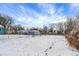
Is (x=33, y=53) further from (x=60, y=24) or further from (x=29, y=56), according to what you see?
(x=60, y=24)

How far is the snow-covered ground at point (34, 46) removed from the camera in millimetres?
1643

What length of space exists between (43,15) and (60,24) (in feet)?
0.56

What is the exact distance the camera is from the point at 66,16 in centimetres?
167

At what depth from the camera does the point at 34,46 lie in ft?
5.43

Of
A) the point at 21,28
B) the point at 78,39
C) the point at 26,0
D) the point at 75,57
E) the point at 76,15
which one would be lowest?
the point at 75,57

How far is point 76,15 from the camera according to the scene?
166cm

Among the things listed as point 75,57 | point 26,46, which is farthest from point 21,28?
point 75,57

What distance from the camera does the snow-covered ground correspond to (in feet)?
5.39

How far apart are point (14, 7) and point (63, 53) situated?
1.92 feet

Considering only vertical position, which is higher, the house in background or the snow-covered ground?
the house in background

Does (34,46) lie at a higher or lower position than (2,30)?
lower

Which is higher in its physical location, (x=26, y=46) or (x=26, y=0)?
(x=26, y=0)

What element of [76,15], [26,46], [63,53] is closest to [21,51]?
[26,46]

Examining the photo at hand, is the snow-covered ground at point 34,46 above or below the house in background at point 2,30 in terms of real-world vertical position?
below
